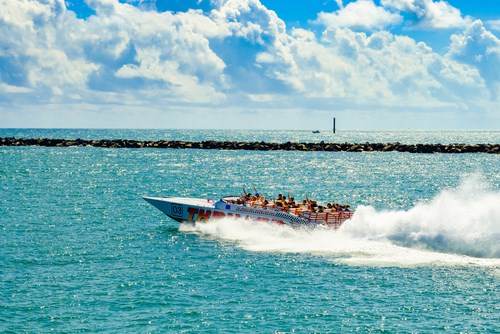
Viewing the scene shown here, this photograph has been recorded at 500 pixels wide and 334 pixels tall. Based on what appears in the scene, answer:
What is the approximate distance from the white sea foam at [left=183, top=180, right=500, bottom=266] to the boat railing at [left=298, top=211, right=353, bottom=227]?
45 centimetres

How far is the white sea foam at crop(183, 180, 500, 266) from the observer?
1073 inches

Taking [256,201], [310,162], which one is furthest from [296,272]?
[310,162]

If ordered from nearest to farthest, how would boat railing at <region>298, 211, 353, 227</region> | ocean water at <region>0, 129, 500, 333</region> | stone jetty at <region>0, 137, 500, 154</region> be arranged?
ocean water at <region>0, 129, 500, 333</region> → boat railing at <region>298, 211, 353, 227</region> → stone jetty at <region>0, 137, 500, 154</region>

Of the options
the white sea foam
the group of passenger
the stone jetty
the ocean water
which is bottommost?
the ocean water

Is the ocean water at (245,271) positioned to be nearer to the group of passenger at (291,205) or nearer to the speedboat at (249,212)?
the speedboat at (249,212)

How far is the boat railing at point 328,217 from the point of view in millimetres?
31703

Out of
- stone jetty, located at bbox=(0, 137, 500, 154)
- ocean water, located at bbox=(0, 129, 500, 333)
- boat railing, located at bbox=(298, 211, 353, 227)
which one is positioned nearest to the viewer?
ocean water, located at bbox=(0, 129, 500, 333)

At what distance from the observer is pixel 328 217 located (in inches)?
1248

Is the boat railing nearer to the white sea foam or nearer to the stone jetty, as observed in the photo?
the white sea foam

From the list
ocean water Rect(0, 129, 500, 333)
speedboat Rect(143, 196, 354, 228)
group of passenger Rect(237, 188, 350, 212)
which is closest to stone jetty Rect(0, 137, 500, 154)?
ocean water Rect(0, 129, 500, 333)

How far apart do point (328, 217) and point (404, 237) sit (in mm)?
3842

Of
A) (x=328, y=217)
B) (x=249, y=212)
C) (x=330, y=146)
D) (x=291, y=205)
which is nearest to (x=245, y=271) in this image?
(x=328, y=217)

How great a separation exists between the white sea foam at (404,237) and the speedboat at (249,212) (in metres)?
0.40

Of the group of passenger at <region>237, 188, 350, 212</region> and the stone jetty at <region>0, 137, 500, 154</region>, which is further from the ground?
the stone jetty at <region>0, 137, 500, 154</region>
